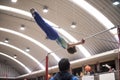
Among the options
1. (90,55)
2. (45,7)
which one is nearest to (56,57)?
(90,55)

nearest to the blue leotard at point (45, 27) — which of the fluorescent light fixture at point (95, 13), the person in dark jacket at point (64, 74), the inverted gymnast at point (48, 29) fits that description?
the inverted gymnast at point (48, 29)

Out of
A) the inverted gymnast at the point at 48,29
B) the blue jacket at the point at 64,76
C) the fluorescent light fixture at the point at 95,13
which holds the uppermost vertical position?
the fluorescent light fixture at the point at 95,13

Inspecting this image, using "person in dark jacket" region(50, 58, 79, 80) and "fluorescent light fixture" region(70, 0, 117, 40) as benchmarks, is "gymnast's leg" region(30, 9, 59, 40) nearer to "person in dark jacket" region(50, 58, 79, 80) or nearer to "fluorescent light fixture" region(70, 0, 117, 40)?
"person in dark jacket" region(50, 58, 79, 80)

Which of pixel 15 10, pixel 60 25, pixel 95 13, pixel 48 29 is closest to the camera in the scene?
pixel 48 29

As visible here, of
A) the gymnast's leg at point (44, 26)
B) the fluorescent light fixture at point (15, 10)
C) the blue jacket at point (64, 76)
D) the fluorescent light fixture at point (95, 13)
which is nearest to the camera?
the blue jacket at point (64, 76)

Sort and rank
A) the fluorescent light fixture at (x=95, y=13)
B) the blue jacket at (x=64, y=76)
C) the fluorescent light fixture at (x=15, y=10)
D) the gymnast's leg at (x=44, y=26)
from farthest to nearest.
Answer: the fluorescent light fixture at (x=15, y=10) → the fluorescent light fixture at (x=95, y=13) → the gymnast's leg at (x=44, y=26) → the blue jacket at (x=64, y=76)

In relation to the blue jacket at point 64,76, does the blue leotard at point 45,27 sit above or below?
above

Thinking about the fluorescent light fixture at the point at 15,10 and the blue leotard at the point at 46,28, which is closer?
the blue leotard at the point at 46,28

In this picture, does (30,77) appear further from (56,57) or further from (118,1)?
(118,1)

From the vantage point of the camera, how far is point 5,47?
22.6 metres

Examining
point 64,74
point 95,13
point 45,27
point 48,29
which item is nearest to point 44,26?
point 45,27

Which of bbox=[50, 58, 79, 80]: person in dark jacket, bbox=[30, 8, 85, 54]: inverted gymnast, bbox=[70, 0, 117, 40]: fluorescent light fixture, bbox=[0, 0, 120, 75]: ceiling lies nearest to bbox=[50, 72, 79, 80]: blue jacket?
bbox=[50, 58, 79, 80]: person in dark jacket

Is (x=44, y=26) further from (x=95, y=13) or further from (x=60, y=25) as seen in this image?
(x=60, y=25)

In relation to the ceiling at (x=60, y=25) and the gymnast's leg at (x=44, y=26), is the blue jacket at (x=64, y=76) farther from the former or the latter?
the ceiling at (x=60, y=25)
